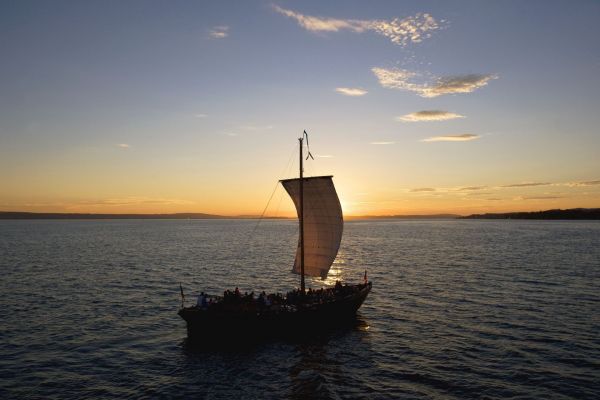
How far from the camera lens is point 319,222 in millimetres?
37969

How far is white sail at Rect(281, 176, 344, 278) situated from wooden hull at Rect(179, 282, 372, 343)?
5.02 m

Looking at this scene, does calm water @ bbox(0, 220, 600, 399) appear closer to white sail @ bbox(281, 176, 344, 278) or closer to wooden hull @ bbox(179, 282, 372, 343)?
wooden hull @ bbox(179, 282, 372, 343)

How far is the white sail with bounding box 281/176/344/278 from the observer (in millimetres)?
36531

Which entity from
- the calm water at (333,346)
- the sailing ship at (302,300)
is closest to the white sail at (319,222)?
the sailing ship at (302,300)

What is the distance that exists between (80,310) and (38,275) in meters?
26.2

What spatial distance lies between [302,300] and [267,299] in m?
3.04

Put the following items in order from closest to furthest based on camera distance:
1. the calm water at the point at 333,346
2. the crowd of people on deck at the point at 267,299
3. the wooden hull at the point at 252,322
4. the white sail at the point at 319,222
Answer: the calm water at the point at 333,346
the wooden hull at the point at 252,322
the crowd of people on deck at the point at 267,299
the white sail at the point at 319,222

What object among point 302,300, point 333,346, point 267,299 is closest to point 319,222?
point 302,300

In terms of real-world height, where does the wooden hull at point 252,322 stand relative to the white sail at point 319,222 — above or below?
below

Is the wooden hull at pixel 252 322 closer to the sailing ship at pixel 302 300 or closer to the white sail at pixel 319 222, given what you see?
the sailing ship at pixel 302 300

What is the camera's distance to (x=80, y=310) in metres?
39.2

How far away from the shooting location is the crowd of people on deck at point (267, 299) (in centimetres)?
3127

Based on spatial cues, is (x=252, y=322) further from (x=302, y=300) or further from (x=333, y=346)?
(x=333, y=346)

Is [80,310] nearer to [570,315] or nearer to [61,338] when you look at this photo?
[61,338]
